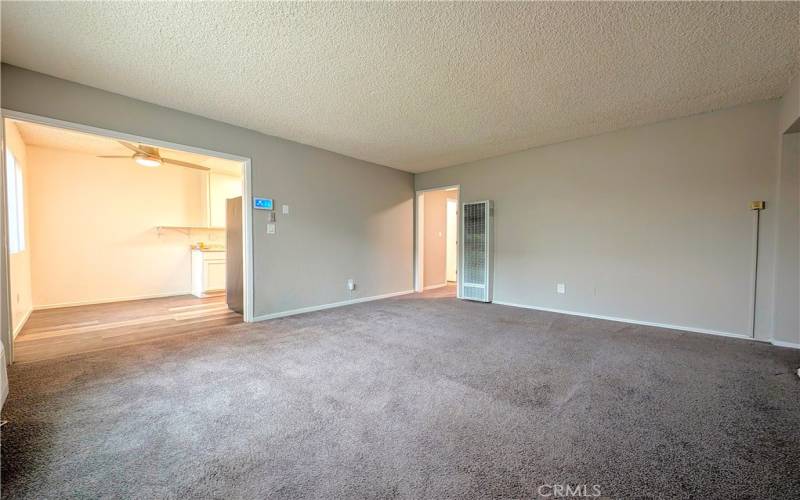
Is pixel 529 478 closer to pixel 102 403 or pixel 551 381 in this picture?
pixel 551 381

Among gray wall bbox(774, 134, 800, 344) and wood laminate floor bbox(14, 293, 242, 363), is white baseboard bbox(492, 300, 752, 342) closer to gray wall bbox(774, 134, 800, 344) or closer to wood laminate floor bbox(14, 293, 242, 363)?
gray wall bbox(774, 134, 800, 344)

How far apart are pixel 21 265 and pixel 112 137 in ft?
8.58

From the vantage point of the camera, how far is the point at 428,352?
2953mm

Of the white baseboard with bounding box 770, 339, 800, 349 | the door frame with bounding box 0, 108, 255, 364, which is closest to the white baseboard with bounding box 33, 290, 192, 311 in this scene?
the door frame with bounding box 0, 108, 255, 364

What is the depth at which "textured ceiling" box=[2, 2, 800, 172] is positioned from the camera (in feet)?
6.53

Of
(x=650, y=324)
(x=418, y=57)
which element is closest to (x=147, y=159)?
(x=418, y=57)

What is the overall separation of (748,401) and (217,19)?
434 centimetres

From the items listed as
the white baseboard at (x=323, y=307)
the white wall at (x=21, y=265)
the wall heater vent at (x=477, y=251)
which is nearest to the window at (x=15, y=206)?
the white wall at (x=21, y=265)

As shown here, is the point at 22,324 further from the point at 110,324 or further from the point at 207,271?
the point at 207,271

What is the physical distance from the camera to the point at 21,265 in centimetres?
399

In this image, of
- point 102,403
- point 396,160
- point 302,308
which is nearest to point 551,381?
point 102,403

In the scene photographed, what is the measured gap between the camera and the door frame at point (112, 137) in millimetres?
2559

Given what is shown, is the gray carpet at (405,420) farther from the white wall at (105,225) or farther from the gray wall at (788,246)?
the white wall at (105,225)

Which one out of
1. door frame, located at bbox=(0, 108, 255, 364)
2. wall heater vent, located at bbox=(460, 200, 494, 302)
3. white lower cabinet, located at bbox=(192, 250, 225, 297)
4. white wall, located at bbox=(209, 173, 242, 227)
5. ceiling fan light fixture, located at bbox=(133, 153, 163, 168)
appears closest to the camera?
door frame, located at bbox=(0, 108, 255, 364)
